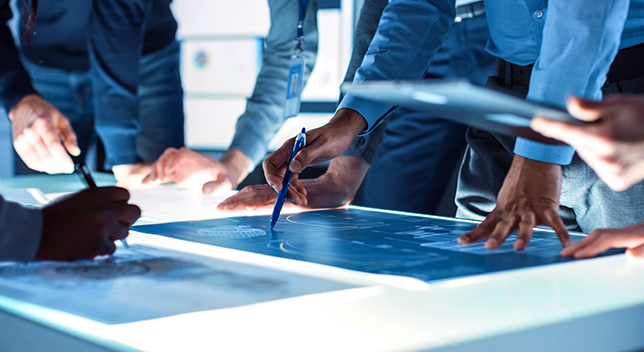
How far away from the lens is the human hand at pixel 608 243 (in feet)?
2.26

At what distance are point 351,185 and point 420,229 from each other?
483 millimetres

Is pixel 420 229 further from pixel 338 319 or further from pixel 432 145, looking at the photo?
pixel 432 145

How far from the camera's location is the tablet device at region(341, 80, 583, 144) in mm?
417

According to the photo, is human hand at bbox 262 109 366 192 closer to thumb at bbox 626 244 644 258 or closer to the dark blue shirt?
thumb at bbox 626 244 644 258

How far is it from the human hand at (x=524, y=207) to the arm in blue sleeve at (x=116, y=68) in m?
1.24

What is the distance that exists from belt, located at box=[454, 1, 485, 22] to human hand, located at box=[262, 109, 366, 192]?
1.81 ft

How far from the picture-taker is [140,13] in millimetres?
1702

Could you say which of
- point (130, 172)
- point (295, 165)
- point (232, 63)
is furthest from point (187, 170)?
point (232, 63)

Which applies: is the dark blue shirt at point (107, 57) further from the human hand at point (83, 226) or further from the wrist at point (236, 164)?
the human hand at point (83, 226)

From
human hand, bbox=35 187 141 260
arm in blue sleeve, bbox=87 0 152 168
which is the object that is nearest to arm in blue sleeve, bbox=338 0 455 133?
human hand, bbox=35 187 141 260

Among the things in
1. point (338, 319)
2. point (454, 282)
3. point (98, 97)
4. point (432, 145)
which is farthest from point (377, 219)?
point (98, 97)

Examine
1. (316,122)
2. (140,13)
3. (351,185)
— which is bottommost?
(316,122)

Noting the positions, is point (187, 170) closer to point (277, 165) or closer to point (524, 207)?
point (277, 165)

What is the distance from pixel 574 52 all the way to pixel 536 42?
282mm
